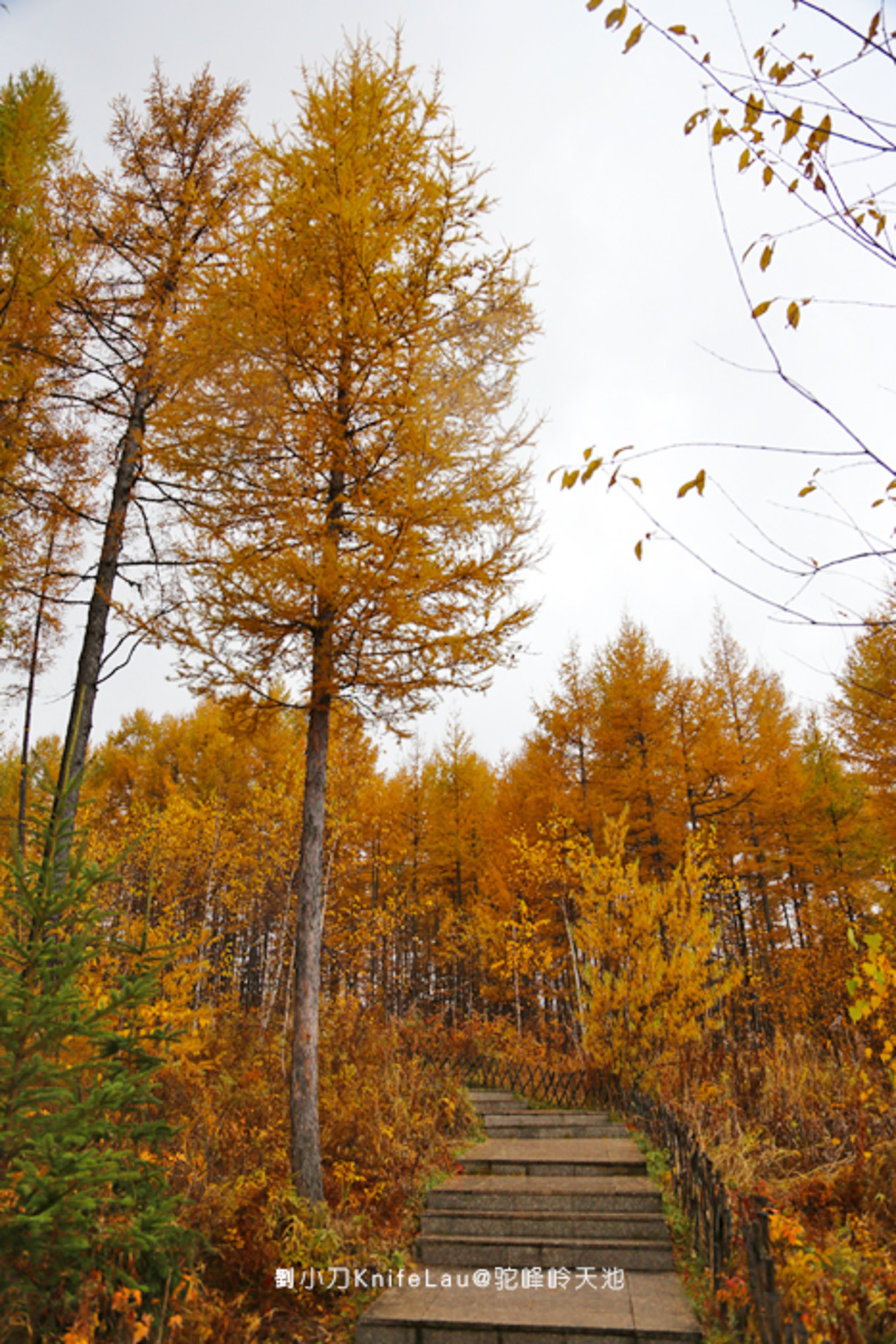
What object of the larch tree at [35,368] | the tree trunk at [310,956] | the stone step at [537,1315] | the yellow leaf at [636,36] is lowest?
the stone step at [537,1315]

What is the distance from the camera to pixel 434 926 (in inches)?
939

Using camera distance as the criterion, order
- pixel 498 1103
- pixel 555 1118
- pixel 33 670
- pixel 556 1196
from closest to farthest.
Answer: pixel 556 1196 → pixel 555 1118 → pixel 498 1103 → pixel 33 670

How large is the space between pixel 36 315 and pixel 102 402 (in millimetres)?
1335

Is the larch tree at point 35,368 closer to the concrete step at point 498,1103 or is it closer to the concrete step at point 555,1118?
the concrete step at point 555,1118

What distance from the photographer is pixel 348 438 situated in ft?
21.5

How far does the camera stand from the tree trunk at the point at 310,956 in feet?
17.2

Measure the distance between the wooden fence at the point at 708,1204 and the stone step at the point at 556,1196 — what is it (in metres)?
0.30

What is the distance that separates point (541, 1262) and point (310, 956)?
8.29ft

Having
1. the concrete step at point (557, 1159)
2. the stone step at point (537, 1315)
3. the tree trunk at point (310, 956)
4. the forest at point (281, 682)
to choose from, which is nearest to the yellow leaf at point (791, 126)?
the forest at point (281, 682)

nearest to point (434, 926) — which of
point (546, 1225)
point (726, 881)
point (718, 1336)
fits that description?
point (726, 881)

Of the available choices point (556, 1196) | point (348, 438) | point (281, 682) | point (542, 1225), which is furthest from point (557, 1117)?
point (348, 438)

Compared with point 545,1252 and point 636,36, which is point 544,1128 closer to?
point 545,1252

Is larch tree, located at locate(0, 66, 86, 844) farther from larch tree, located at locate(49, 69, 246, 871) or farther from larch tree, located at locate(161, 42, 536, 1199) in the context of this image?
larch tree, located at locate(161, 42, 536, 1199)

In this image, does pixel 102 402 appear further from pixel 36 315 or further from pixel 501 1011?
pixel 501 1011
